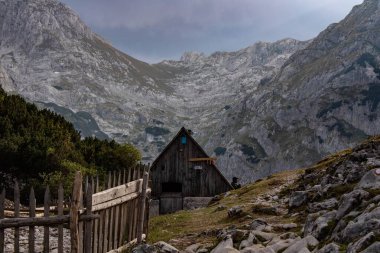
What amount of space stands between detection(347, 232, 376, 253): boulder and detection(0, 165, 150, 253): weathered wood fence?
6.33m

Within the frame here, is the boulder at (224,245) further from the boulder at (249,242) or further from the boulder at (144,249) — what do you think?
the boulder at (144,249)

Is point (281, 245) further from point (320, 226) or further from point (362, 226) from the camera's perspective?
point (362, 226)

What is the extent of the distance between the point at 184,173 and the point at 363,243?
136 ft

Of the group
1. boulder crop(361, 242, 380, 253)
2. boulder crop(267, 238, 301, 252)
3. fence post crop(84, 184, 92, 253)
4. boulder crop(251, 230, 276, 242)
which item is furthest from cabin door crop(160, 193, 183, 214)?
boulder crop(361, 242, 380, 253)

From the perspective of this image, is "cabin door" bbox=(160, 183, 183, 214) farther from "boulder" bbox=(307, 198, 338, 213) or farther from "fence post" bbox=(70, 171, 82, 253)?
"fence post" bbox=(70, 171, 82, 253)

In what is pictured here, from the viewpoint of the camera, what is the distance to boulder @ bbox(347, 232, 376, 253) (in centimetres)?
841

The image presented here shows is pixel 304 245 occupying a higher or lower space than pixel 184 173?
lower

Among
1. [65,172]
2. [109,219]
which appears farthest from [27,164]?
[109,219]

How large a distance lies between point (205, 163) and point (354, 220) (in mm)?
39491

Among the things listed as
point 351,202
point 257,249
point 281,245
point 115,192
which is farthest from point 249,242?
point 115,192

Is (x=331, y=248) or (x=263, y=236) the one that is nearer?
(x=331, y=248)

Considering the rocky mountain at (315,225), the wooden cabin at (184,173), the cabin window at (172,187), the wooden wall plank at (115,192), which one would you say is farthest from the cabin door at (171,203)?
the wooden wall plank at (115,192)

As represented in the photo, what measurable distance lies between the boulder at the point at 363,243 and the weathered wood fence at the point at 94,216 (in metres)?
6.33

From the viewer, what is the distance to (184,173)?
1955 inches
